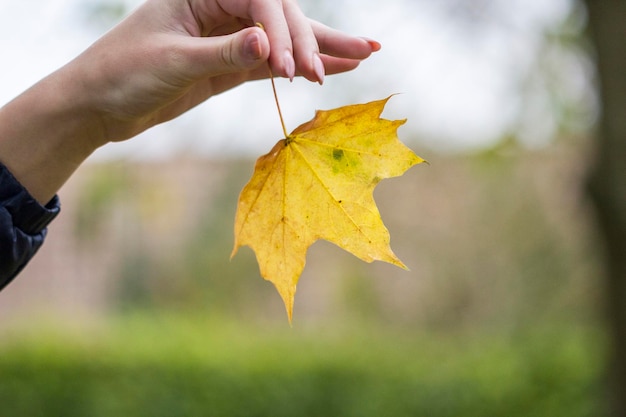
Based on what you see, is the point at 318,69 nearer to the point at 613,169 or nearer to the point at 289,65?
the point at 289,65

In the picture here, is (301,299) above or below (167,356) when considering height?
below

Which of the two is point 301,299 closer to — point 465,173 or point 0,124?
point 465,173

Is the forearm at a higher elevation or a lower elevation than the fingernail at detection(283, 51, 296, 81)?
lower

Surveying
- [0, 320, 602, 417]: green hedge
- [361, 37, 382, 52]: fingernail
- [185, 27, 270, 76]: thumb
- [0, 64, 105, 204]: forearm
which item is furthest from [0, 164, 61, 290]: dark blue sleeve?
[0, 320, 602, 417]: green hedge

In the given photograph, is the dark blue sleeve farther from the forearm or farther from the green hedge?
the green hedge

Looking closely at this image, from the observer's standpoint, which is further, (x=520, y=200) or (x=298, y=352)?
(x=520, y=200)

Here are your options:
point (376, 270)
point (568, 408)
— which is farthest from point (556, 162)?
point (568, 408)
